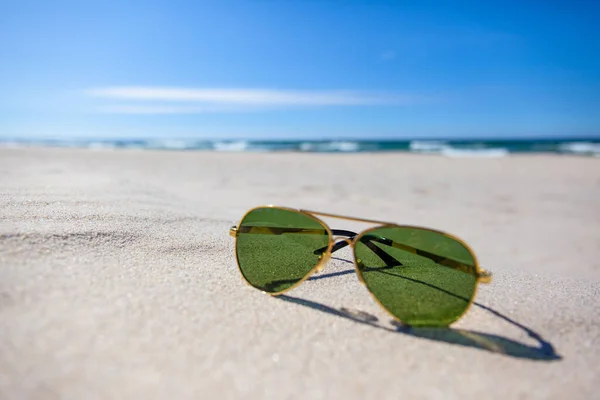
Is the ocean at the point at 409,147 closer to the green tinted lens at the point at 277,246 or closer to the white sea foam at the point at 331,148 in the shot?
the white sea foam at the point at 331,148

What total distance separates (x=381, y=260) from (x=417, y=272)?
155 mm

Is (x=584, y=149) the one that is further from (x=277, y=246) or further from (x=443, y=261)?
(x=277, y=246)

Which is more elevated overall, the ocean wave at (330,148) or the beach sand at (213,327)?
the ocean wave at (330,148)

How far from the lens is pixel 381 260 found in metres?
1.69

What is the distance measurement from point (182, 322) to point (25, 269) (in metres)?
0.55

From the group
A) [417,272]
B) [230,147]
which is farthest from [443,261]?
[230,147]

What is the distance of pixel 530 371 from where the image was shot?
1136 millimetres

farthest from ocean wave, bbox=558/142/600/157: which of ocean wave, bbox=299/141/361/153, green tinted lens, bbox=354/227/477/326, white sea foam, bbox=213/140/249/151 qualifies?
green tinted lens, bbox=354/227/477/326

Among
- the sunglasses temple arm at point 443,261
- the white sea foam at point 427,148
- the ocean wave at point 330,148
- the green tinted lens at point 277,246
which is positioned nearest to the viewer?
the sunglasses temple arm at point 443,261

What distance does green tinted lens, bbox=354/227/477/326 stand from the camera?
55.6 inches

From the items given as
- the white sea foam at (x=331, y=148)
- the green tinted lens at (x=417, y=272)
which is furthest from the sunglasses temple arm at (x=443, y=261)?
the white sea foam at (x=331, y=148)

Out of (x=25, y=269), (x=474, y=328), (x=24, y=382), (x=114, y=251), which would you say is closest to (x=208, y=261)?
(x=114, y=251)

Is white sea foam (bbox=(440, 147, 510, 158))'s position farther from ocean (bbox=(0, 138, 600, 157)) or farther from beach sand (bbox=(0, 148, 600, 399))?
beach sand (bbox=(0, 148, 600, 399))

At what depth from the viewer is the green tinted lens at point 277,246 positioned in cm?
164
